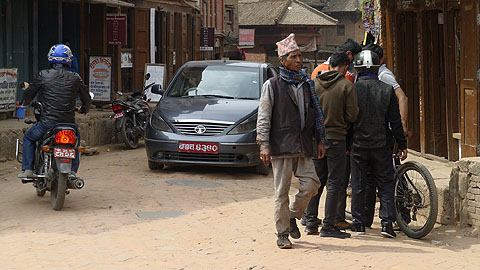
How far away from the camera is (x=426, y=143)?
10906 mm

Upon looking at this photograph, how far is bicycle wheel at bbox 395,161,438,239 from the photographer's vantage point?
7.47 m

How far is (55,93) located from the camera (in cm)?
908

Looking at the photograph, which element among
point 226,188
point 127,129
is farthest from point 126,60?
point 226,188

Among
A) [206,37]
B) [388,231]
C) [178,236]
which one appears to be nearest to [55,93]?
[178,236]

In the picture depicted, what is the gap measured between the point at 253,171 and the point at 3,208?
437cm

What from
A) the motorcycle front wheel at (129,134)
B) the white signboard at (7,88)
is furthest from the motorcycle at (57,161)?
the motorcycle front wheel at (129,134)

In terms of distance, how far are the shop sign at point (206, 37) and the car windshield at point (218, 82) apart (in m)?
20.2

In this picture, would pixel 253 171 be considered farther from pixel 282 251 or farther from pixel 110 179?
pixel 282 251

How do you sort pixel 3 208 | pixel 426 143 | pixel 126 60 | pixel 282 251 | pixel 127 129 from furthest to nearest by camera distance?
pixel 126 60 < pixel 127 129 < pixel 426 143 < pixel 3 208 < pixel 282 251

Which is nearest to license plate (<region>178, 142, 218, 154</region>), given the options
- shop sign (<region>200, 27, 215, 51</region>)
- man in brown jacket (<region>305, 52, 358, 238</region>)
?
man in brown jacket (<region>305, 52, 358, 238</region>)

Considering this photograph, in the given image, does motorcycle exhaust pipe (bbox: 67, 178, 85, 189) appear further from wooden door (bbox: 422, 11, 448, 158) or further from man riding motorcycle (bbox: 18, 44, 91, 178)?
wooden door (bbox: 422, 11, 448, 158)

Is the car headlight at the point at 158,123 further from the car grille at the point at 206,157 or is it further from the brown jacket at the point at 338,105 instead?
the brown jacket at the point at 338,105

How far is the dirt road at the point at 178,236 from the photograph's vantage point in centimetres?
653

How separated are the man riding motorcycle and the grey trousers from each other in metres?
2.98
